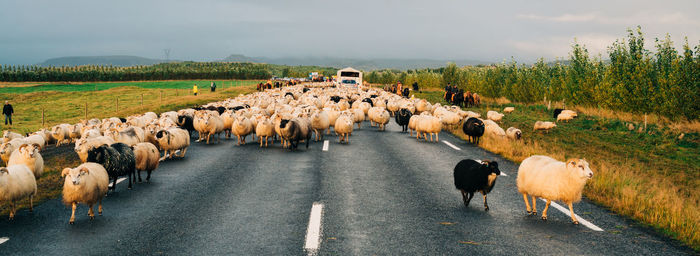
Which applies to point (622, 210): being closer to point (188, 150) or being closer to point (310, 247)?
point (310, 247)

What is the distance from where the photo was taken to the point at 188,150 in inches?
641

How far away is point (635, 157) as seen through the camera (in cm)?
1742

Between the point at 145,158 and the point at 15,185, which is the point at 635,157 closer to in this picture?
the point at 145,158

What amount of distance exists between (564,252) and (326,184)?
578 centimetres

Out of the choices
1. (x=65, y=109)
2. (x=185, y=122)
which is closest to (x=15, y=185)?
(x=185, y=122)

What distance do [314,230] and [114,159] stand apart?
5.45m

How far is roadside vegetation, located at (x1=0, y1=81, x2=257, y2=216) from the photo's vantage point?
37.7 ft

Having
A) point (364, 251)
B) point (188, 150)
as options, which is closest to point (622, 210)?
point (364, 251)

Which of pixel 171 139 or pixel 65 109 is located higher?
pixel 171 139

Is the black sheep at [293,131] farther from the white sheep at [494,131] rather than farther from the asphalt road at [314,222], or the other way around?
the white sheep at [494,131]

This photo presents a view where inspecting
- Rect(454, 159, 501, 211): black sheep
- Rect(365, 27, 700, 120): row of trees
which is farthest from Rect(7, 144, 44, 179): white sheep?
Rect(365, 27, 700, 120): row of trees

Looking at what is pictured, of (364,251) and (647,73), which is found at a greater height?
(647,73)

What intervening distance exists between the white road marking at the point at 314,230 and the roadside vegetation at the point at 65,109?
5.82m

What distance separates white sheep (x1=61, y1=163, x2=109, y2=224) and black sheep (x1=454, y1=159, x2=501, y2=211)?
22.4 feet
